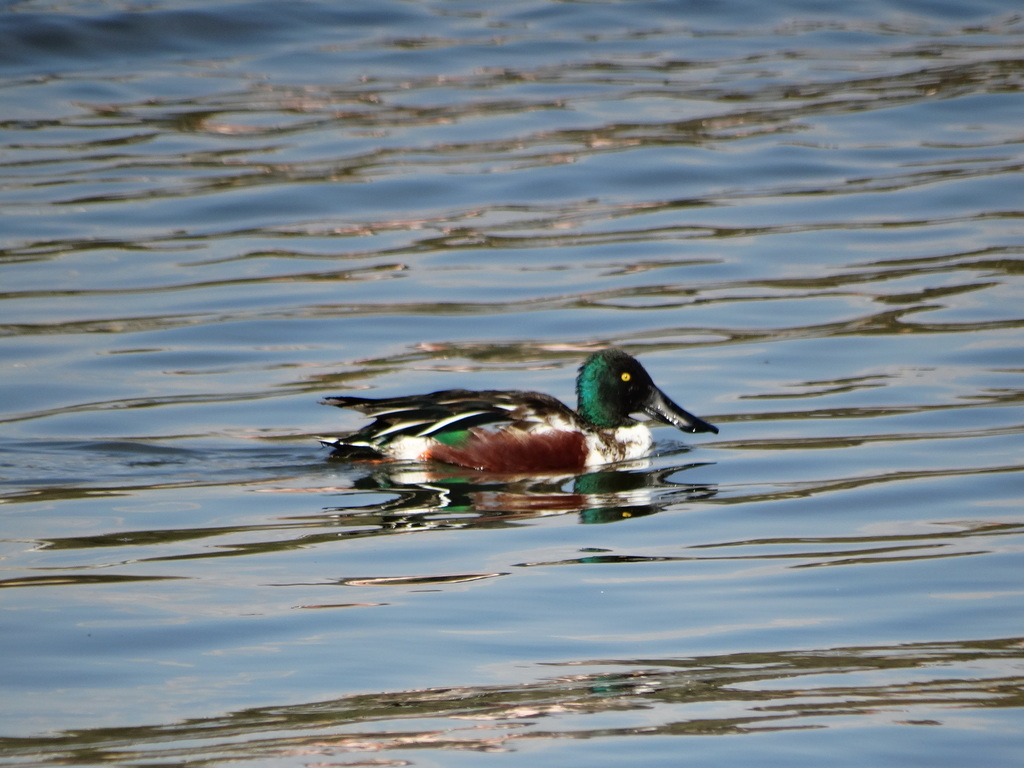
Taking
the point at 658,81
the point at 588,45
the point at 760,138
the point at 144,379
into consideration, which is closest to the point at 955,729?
the point at 144,379

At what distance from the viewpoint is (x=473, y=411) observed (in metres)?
9.36

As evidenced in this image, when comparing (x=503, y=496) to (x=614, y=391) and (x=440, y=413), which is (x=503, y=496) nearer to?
(x=440, y=413)

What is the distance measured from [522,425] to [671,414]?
0.96 metres

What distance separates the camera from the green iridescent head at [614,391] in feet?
32.7

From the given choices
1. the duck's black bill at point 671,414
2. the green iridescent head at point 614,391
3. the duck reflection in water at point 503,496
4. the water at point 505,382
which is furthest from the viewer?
the green iridescent head at point 614,391

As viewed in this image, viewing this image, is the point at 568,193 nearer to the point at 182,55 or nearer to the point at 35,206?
the point at 35,206

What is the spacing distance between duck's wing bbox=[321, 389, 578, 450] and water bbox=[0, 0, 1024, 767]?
9.2 inches

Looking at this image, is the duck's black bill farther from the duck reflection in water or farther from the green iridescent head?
the duck reflection in water

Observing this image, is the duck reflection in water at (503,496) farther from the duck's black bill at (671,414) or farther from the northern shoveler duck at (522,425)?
the duck's black bill at (671,414)

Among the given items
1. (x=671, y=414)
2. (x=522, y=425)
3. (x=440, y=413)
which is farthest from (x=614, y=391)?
(x=440, y=413)

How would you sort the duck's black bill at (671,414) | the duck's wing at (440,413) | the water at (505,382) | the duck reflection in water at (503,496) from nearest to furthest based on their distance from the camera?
1. the water at (505,382)
2. the duck reflection in water at (503,496)
3. the duck's wing at (440,413)
4. the duck's black bill at (671,414)

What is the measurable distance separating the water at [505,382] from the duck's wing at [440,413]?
0.23m

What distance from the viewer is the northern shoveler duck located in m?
9.38

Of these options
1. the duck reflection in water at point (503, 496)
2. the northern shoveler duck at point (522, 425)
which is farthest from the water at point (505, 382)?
the northern shoveler duck at point (522, 425)
